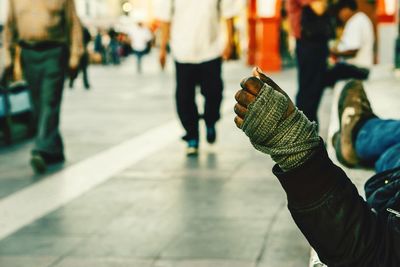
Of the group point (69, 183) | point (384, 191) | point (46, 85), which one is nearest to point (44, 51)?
point (46, 85)

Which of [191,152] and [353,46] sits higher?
[353,46]

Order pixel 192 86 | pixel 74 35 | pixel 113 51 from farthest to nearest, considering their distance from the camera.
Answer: pixel 113 51 < pixel 192 86 < pixel 74 35

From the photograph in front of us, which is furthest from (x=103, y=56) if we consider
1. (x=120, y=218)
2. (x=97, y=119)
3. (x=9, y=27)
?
(x=120, y=218)

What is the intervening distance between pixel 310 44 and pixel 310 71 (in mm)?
222

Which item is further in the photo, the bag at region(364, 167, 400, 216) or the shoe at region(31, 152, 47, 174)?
the shoe at region(31, 152, 47, 174)

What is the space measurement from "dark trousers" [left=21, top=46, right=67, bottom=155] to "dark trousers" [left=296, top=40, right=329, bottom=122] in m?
1.91

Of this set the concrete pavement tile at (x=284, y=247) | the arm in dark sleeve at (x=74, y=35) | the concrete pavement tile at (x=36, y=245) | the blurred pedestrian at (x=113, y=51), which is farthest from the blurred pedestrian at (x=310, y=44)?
the blurred pedestrian at (x=113, y=51)

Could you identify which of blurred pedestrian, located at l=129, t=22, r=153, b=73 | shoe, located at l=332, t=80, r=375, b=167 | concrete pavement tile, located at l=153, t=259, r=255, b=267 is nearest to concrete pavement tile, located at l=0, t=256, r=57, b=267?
concrete pavement tile, located at l=153, t=259, r=255, b=267

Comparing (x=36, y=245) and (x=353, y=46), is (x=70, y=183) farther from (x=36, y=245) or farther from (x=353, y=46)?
(x=353, y=46)

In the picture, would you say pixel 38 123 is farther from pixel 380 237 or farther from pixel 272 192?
pixel 380 237

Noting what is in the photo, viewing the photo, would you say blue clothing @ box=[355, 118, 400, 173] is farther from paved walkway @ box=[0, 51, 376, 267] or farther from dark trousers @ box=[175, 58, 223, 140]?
dark trousers @ box=[175, 58, 223, 140]

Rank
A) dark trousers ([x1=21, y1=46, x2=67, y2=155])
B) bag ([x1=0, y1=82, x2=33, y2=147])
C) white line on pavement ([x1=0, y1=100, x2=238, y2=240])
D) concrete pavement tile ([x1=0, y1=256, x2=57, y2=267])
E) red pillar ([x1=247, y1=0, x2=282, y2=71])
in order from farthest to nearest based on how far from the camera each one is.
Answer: red pillar ([x1=247, y1=0, x2=282, y2=71]) < bag ([x1=0, y1=82, x2=33, y2=147]) < dark trousers ([x1=21, y1=46, x2=67, y2=155]) < white line on pavement ([x1=0, y1=100, x2=238, y2=240]) < concrete pavement tile ([x1=0, y1=256, x2=57, y2=267])

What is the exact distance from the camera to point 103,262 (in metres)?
3.29

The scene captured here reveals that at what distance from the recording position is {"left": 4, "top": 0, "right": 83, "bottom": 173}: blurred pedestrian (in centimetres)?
557
